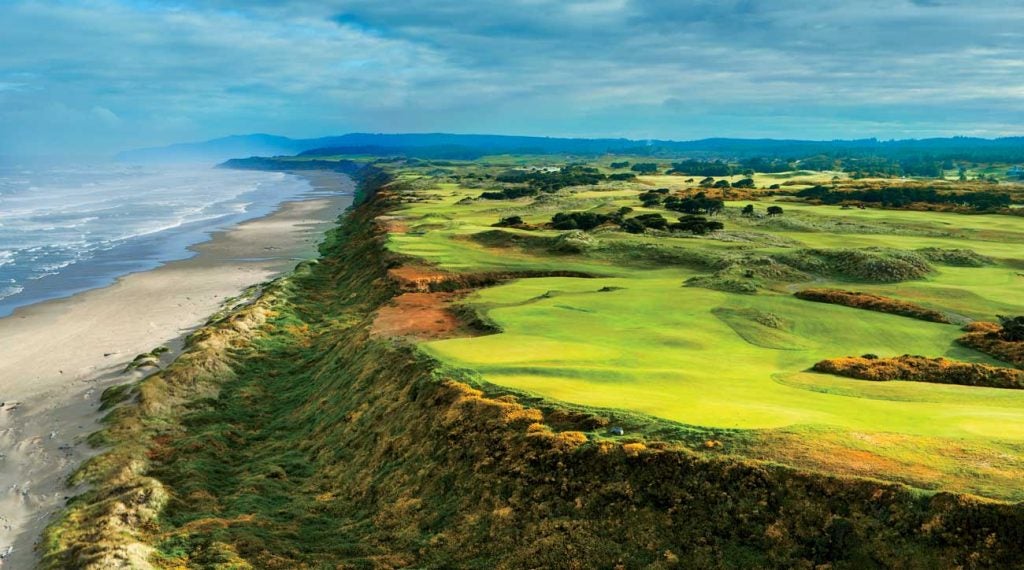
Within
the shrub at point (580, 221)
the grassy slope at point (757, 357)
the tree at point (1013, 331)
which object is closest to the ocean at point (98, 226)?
the grassy slope at point (757, 357)

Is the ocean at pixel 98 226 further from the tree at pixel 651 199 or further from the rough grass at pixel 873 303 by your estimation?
the tree at pixel 651 199

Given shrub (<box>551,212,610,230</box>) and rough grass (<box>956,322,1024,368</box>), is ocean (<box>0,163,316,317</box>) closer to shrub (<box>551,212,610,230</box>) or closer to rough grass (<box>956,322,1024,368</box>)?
shrub (<box>551,212,610,230</box>)

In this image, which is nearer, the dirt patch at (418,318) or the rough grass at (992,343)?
the rough grass at (992,343)

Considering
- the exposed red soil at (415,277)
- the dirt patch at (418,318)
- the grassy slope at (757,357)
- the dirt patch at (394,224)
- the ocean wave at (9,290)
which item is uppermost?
the dirt patch at (394,224)

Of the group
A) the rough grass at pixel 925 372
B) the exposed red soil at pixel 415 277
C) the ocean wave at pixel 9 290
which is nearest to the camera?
the rough grass at pixel 925 372

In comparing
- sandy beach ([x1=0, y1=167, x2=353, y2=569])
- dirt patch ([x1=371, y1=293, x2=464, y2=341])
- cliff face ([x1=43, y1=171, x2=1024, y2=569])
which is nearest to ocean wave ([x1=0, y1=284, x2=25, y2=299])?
sandy beach ([x1=0, y1=167, x2=353, y2=569])
